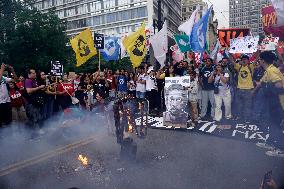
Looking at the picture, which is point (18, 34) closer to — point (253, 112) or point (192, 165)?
point (253, 112)

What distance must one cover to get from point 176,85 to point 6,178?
574 centimetres

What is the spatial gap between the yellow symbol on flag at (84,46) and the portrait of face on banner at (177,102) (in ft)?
16.2

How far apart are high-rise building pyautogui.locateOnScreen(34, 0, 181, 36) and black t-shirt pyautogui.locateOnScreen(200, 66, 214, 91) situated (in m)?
60.3

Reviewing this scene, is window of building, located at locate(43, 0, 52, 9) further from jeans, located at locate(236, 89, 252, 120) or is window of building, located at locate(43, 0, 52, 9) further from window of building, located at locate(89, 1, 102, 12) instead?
jeans, located at locate(236, 89, 252, 120)

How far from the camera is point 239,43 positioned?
1214cm

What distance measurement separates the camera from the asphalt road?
5012 millimetres

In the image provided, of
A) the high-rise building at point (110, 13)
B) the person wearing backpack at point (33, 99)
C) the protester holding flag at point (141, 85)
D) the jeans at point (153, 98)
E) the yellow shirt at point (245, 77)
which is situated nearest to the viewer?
the person wearing backpack at point (33, 99)

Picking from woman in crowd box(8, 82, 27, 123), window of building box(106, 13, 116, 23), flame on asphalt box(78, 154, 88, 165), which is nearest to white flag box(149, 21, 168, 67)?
woman in crowd box(8, 82, 27, 123)

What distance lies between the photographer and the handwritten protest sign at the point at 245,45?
1184 centimetres

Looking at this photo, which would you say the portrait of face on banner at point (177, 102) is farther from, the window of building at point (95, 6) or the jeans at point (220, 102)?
the window of building at point (95, 6)

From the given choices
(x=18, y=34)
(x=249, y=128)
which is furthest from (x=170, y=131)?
(x=18, y=34)

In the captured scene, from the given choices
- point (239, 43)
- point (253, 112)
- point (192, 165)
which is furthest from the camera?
point (239, 43)

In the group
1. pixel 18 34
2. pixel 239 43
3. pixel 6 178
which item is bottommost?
pixel 6 178

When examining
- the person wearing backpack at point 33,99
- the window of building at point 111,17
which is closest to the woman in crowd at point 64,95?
the person wearing backpack at point 33,99
